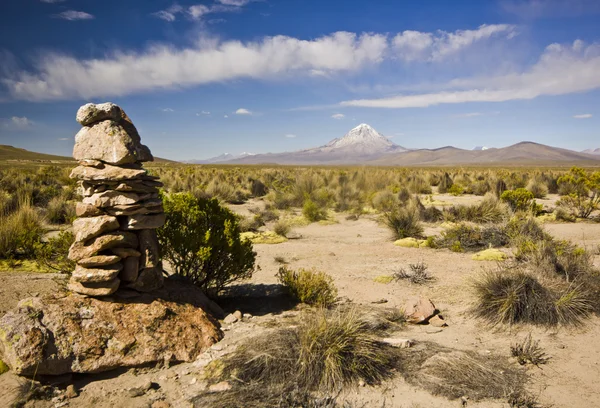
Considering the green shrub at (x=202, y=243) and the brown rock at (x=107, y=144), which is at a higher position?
the brown rock at (x=107, y=144)

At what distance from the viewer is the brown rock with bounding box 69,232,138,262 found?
492 cm

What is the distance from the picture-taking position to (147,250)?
17.6 ft

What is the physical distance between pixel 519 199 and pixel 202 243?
14168 millimetres

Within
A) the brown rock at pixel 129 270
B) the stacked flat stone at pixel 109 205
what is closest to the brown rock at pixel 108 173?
the stacked flat stone at pixel 109 205

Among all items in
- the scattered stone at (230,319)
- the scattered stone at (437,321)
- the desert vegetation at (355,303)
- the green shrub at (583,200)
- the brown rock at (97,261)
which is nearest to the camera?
the desert vegetation at (355,303)

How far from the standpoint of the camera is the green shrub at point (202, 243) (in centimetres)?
629

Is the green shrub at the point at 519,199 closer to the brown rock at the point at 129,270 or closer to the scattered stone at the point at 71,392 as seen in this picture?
the brown rock at the point at 129,270

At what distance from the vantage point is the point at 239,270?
675cm

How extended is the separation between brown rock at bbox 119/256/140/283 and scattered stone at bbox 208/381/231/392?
188 cm

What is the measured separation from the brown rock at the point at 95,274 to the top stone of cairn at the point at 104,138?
1352mm

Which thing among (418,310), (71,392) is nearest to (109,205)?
(71,392)

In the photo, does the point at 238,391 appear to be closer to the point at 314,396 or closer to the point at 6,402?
the point at 314,396

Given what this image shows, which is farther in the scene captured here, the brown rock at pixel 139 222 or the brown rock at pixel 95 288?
the brown rock at pixel 139 222

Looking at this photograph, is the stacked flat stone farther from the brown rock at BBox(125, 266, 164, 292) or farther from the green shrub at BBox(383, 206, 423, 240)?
the green shrub at BBox(383, 206, 423, 240)
